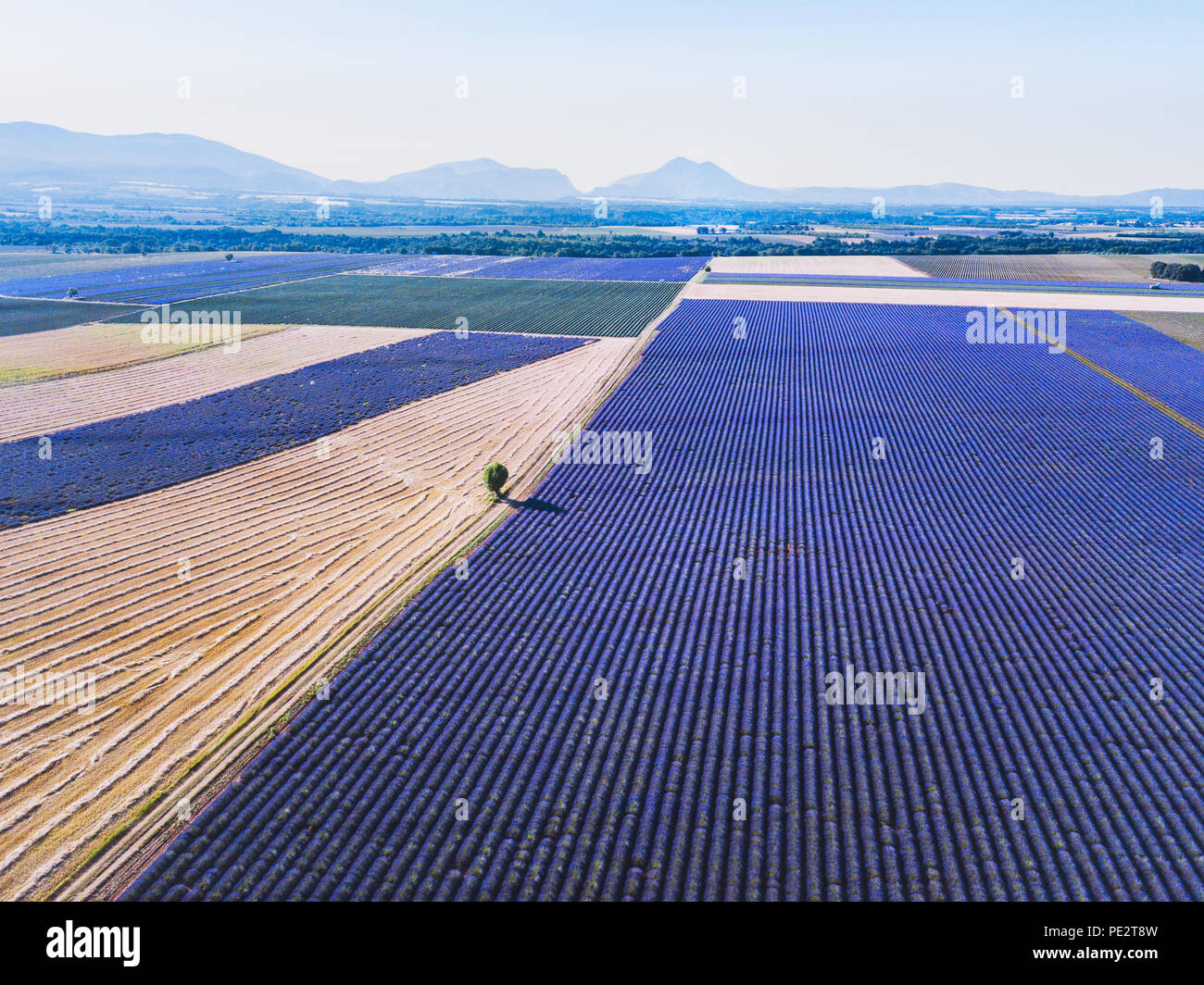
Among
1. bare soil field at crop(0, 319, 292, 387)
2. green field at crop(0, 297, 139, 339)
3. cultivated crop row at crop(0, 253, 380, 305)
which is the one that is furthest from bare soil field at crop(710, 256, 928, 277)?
green field at crop(0, 297, 139, 339)

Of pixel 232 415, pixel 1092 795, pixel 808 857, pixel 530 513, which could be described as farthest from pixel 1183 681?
pixel 232 415

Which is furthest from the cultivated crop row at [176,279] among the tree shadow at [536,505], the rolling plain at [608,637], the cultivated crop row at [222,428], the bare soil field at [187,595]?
the tree shadow at [536,505]

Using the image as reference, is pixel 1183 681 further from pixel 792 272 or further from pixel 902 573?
pixel 792 272

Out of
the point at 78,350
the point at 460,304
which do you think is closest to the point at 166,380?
the point at 78,350

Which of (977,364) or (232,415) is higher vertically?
(977,364)

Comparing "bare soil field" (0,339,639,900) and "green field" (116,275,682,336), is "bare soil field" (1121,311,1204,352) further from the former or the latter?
"bare soil field" (0,339,639,900)

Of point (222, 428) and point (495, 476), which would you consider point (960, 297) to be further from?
point (222, 428)
